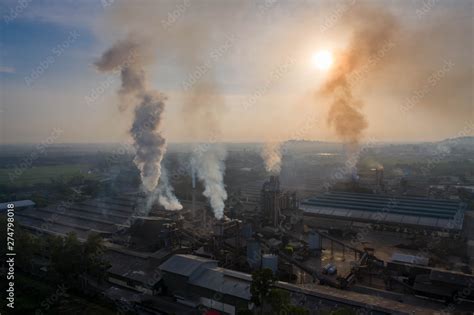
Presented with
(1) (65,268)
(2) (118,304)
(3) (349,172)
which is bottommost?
(2) (118,304)

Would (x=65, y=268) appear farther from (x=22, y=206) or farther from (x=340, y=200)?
(x=340, y=200)

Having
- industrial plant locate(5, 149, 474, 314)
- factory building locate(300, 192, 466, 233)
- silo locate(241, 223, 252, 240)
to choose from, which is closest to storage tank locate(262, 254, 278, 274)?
industrial plant locate(5, 149, 474, 314)

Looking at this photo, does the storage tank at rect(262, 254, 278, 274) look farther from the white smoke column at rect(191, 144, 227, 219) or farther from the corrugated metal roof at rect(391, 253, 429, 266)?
the white smoke column at rect(191, 144, 227, 219)

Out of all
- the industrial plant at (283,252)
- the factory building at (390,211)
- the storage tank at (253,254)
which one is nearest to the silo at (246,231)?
the industrial plant at (283,252)

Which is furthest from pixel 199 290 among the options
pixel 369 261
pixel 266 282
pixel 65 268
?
pixel 369 261

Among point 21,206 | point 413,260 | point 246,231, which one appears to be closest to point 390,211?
point 413,260
